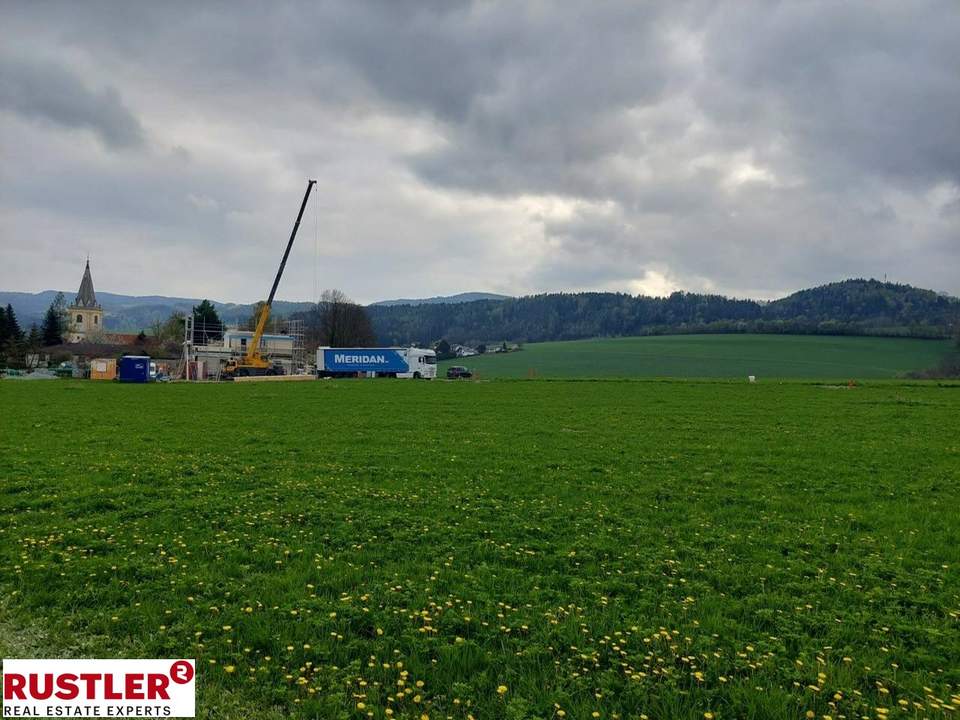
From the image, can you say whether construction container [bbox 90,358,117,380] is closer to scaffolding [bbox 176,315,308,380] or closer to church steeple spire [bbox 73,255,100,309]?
scaffolding [bbox 176,315,308,380]

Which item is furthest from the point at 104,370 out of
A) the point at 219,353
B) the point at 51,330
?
the point at 51,330

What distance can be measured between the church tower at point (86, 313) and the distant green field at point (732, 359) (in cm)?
10347

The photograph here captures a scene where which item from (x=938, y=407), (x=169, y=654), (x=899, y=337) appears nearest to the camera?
(x=169, y=654)

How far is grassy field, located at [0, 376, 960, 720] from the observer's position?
523 cm

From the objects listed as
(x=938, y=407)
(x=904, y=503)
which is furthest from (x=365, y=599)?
(x=938, y=407)

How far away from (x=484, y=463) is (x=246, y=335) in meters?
84.4

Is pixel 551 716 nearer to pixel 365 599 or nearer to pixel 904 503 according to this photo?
pixel 365 599

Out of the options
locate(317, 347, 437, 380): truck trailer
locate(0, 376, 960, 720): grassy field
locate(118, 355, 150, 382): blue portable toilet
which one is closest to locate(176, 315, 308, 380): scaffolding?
locate(317, 347, 437, 380): truck trailer

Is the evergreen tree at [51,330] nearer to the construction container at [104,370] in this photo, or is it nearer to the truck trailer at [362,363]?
the construction container at [104,370]

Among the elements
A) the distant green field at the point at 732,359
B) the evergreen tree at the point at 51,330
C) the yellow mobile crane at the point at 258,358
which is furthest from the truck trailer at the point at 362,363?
the evergreen tree at the point at 51,330

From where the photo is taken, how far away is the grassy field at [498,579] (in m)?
5.23

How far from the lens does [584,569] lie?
7.98m

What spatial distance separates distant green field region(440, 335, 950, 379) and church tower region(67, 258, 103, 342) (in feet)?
339

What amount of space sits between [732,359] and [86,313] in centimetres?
17179
